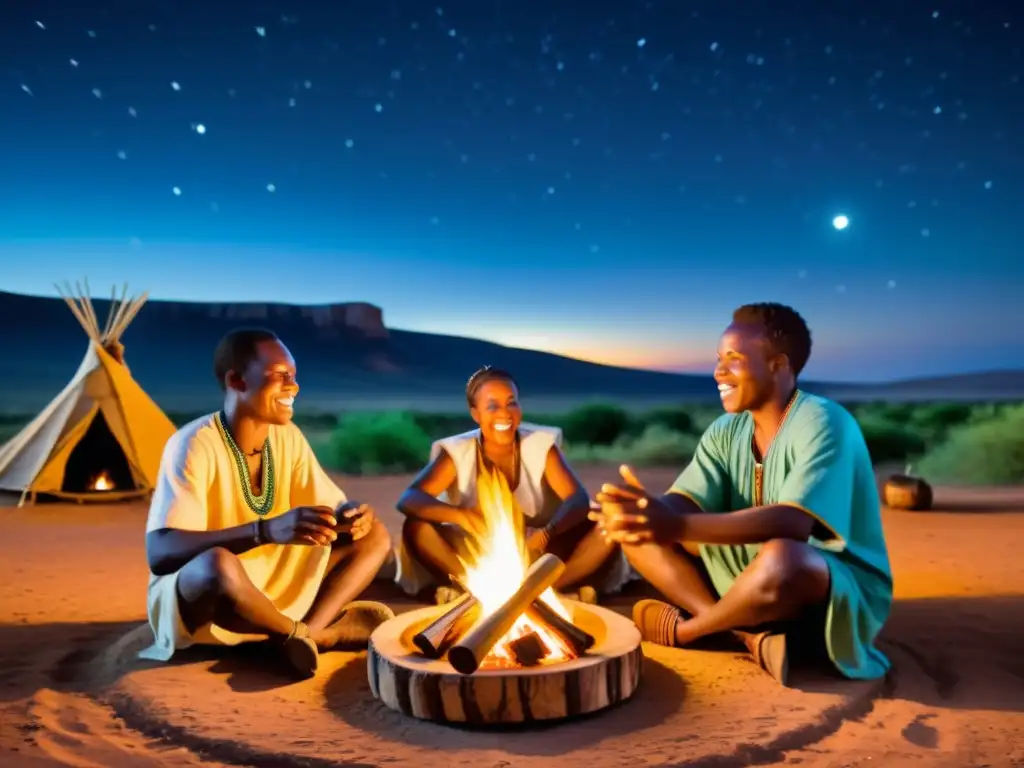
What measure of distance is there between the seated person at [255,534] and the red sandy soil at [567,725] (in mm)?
201

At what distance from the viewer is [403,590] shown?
17.6ft

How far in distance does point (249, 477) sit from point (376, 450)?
35.6 feet

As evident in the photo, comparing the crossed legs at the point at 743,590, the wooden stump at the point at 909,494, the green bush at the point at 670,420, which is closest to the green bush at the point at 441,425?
the green bush at the point at 670,420

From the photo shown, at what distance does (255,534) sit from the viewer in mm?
3553

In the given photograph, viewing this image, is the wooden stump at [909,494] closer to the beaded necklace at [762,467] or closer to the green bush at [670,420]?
the beaded necklace at [762,467]

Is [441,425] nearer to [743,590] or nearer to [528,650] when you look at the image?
[743,590]

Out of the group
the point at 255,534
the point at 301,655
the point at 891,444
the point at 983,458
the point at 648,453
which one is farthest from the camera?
the point at 891,444

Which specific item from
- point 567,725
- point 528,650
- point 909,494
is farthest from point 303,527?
point 909,494

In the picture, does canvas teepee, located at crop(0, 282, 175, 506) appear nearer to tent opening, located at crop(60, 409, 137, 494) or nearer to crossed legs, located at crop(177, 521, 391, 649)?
tent opening, located at crop(60, 409, 137, 494)

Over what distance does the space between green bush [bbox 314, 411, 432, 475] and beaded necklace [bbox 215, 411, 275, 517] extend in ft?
32.3

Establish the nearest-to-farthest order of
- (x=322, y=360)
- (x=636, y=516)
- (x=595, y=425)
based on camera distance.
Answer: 1. (x=636, y=516)
2. (x=595, y=425)
3. (x=322, y=360)

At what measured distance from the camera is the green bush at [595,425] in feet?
65.9

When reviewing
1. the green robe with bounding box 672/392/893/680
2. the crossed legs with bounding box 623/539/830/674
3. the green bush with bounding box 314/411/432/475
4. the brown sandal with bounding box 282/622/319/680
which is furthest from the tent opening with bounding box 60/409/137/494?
the green robe with bounding box 672/392/893/680

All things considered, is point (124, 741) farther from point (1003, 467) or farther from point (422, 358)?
point (422, 358)
